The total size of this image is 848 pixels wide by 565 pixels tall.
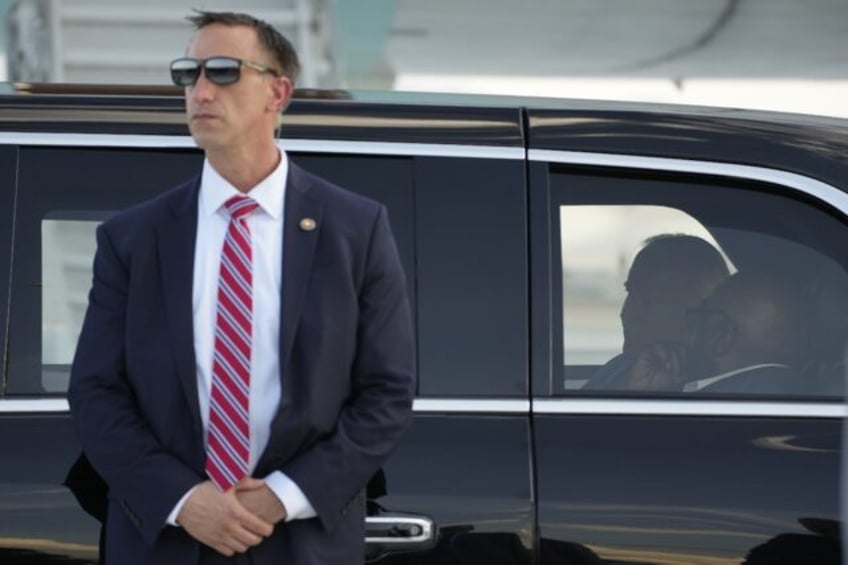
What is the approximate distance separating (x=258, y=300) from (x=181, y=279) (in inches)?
5.1

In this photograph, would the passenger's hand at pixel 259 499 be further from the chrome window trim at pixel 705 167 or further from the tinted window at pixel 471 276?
the chrome window trim at pixel 705 167

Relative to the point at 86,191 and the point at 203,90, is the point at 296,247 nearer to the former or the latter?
the point at 203,90

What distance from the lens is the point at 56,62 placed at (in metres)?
10.6

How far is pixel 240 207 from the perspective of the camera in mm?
2936

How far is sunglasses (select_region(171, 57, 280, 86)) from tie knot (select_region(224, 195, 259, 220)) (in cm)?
19

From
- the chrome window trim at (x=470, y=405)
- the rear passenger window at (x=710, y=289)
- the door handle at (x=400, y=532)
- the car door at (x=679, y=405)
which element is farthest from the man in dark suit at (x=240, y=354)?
the rear passenger window at (x=710, y=289)

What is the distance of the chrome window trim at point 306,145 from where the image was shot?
3506 mm

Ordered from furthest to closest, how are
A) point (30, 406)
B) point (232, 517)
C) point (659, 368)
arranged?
1. point (659, 368)
2. point (30, 406)
3. point (232, 517)

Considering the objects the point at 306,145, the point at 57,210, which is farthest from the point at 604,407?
the point at 57,210

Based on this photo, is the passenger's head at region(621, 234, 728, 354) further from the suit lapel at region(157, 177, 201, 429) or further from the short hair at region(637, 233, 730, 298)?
the suit lapel at region(157, 177, 201, 429)

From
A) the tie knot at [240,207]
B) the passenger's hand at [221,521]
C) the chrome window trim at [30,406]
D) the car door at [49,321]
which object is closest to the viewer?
the passenger's hand at [221,521]

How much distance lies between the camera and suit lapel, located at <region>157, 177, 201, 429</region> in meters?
2.88

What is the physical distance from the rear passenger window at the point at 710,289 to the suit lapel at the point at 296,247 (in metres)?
0.68

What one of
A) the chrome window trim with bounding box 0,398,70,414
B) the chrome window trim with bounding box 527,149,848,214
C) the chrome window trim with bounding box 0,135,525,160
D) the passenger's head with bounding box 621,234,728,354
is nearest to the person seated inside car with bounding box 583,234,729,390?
the passenger's head with bounding box 621,234,728,354
